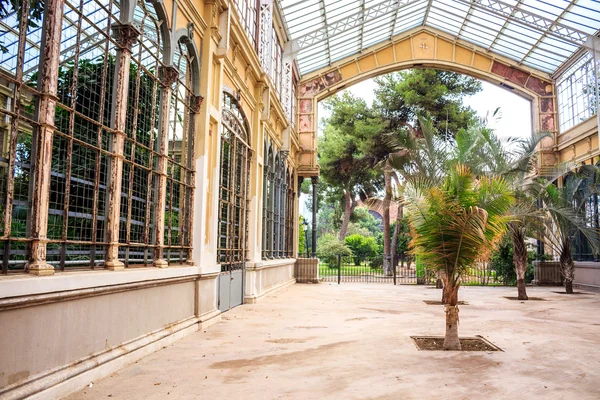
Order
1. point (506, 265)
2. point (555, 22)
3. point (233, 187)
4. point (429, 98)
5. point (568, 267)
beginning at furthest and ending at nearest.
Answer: point (429, 98)
point (506, 265)
point (555, 22)
point (568, 267)
point (233, 187)

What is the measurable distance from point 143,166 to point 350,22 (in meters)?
15.5

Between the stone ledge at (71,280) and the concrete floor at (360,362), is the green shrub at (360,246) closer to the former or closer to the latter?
the concrete floor at (360,362)

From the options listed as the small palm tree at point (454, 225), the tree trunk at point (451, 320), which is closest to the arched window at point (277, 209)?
Result: the small palm tree at point (454, 225)

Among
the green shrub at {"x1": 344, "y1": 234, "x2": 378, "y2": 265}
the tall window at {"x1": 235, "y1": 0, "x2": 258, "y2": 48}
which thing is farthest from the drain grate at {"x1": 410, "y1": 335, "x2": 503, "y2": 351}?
the green shrub at {"x1": 344, "y1": 234, "x2": 378, "y2": 265}

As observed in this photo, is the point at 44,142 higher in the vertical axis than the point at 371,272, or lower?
higher

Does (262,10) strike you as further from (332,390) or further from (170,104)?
(332,390)

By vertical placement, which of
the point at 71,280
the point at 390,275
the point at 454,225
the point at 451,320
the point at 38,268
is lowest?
the point at 390,275

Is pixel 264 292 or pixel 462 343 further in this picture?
pixel 264 292

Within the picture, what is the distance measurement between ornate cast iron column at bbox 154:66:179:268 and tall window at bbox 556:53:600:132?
1770 centimetres

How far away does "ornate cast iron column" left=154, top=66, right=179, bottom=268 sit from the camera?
714 cm

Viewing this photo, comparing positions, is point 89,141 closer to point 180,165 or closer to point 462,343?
point 180,165

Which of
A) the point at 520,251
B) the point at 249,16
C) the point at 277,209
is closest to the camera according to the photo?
the point at 249,16

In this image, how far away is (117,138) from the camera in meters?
5.85

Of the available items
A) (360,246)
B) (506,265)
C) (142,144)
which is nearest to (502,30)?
(506,265)
